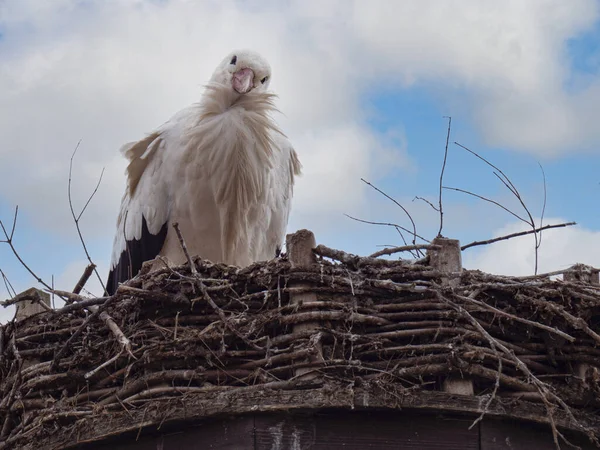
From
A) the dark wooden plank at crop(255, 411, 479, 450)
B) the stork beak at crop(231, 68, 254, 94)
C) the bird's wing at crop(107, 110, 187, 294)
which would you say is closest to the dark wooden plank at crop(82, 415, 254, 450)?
the dark wooden plank at crop(255, 411, 479, 450)

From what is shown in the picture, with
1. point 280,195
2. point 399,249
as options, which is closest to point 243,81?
point 280,195

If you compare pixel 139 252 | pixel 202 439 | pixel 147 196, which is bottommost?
pixel 202 439

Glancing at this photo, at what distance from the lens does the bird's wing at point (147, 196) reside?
20.8 feet

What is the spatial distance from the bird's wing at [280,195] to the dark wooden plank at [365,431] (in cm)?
266

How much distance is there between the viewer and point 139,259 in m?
6.50

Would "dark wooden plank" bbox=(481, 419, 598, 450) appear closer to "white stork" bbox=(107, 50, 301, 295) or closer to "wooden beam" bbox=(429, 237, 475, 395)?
"wooden beam" bbox=(429, 237, 475, 395)

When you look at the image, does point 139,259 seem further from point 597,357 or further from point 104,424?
point 597,357

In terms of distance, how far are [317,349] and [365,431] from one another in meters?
0.37

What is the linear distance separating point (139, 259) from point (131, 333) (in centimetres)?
208

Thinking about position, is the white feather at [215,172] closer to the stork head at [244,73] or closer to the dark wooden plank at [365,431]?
the stork head at [244,73]

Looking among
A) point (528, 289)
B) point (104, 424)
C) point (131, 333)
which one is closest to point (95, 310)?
point (131, 333)

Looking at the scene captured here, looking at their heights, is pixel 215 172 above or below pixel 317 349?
above

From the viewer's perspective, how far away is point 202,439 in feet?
13.4

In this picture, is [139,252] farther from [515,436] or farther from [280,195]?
[515,436]
